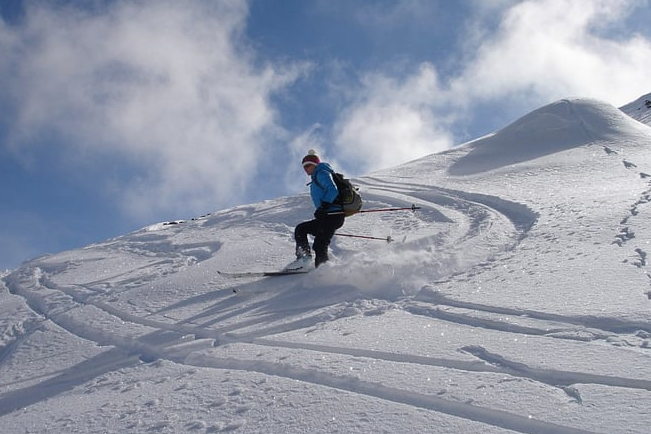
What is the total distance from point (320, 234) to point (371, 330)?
3255 mm

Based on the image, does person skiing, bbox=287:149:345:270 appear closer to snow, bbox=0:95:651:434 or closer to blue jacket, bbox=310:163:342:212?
blue jacket, bbox=310:163:342:212

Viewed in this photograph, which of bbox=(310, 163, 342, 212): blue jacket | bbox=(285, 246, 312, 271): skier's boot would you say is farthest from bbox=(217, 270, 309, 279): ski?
bbox=(310, 163, 342, 212): blue jacket

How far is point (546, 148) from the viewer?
17.2 metres

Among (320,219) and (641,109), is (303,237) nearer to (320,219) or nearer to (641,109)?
(320,219)

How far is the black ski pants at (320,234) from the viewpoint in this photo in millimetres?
8219

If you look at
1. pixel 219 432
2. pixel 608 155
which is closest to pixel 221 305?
pixel 219 432

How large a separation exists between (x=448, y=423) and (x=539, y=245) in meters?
4.99

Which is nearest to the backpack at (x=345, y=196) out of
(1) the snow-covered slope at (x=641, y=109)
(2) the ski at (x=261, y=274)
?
(2) the ski at (x=261, y=274)

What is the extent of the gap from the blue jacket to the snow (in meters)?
0.97

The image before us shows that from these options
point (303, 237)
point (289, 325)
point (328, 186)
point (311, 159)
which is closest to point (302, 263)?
point (303, 237)

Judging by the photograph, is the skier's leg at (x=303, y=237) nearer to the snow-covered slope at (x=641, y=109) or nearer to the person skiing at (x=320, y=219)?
the person skiing at (x=320, y=219)

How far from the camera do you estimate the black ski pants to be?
8.22 m

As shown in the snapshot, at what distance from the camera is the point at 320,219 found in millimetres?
8320

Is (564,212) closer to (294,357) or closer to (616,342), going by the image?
(616,342)
